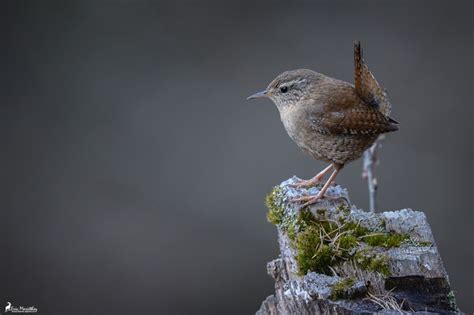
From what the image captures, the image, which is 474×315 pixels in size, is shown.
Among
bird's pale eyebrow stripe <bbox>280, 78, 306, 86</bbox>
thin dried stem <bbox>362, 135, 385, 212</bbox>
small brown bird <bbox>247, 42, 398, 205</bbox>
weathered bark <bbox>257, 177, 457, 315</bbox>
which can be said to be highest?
bird's pale eyebrow stripe <bbox>280, 78, 306, 86</bbox>

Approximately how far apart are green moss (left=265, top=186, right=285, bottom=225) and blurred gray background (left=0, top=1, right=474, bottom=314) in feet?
9.31

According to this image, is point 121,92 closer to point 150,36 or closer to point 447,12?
point 150,36

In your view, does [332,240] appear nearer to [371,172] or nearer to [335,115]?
[371,172]

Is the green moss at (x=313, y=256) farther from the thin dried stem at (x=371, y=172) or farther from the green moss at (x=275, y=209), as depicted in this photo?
the thin dried stem at (x=371, y=172)

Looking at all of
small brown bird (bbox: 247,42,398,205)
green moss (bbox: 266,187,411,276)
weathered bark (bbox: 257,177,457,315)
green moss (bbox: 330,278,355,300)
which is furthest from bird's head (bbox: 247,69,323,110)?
green moss (bbox: 330,278,355,300)

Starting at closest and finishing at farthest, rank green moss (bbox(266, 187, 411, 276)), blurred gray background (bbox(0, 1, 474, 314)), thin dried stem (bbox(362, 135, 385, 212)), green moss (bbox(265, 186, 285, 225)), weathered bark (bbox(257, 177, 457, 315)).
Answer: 1. weathered bark (bbox(257, 177, 457, 315))
2. green moss (bbox(266, 187, 411, 276))
3. green moss (bbox(265, 186, 285, 225))
4. thin dried stem (bbox(362, 135, 385, 212))
5. blurred gray background (bbox(0, 1, 474, 314))

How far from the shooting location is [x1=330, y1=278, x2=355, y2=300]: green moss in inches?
102

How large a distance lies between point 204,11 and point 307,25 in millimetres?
1436

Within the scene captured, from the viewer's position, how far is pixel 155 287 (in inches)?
262

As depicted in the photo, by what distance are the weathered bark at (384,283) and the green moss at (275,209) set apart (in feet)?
1.15

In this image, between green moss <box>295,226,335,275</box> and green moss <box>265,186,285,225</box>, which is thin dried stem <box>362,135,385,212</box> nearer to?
green moss <box>265,186,285,225</box>

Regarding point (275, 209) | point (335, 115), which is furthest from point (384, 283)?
point (335, 115)

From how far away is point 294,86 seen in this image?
476cm

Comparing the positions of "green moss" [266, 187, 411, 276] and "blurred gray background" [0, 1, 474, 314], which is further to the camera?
"blurred gray background" [0, 1, 474, 314]
